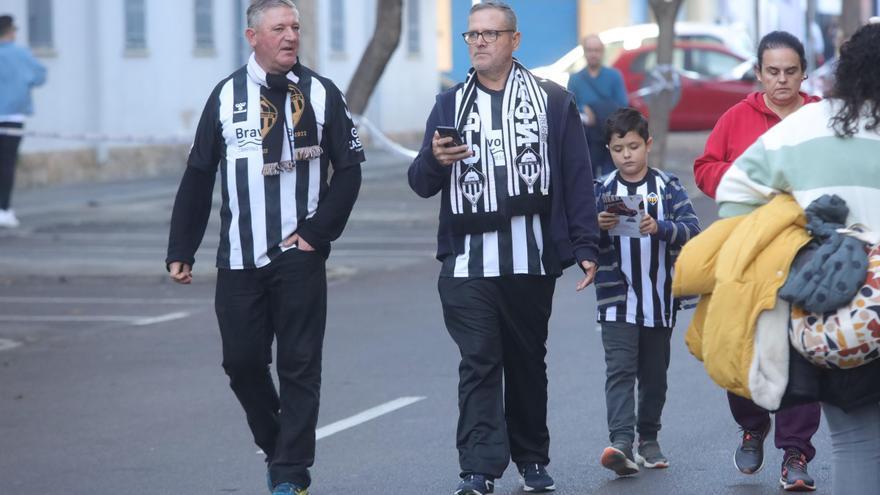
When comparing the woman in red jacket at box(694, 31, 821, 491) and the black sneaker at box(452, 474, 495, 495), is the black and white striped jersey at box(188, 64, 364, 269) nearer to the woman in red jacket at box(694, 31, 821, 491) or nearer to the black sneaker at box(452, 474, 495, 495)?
the black sneaker at box(452, 474, 495, 495)

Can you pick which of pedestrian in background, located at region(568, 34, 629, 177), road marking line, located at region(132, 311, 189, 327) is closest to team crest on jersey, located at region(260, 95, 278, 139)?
road marking line, located at region(132, 311, 189, 327)

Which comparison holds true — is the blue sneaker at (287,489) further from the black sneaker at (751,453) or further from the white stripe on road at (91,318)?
the white stripe on road at (91,318)

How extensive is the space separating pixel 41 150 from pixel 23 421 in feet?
51.9

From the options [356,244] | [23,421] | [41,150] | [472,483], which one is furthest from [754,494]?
[41,150]

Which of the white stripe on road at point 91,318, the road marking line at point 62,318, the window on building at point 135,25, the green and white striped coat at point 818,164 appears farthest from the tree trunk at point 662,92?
the green and white striped coat at point 818,164

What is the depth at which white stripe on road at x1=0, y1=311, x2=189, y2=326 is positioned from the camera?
1285 centimetres

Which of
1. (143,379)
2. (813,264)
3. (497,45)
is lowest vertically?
(143,379)

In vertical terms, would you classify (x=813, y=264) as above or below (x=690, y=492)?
above

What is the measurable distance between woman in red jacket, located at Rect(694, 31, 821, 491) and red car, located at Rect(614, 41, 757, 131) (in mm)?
24311

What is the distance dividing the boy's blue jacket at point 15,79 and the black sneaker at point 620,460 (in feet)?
44.2

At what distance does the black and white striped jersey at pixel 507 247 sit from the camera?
22.2ft

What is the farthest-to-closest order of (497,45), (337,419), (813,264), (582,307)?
(582,307) → (337,419) → (497,45) → (813,264)

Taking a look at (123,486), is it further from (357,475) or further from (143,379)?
(143,379)

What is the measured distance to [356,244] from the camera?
17.8 m
